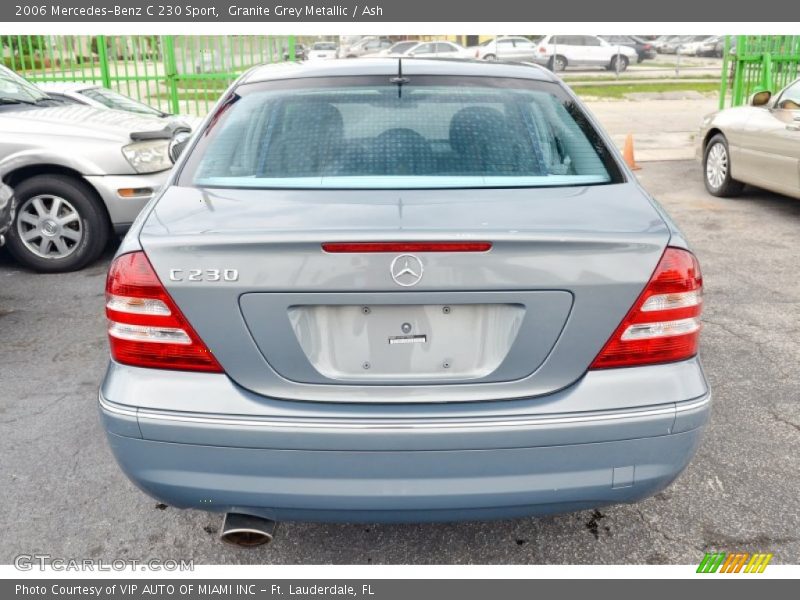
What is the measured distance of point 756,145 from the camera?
7852 mm

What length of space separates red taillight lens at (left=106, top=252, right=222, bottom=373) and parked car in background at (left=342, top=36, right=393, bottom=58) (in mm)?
34682

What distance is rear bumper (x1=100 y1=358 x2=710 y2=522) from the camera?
82.0 inches

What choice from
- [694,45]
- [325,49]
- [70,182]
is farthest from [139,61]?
[694,45]

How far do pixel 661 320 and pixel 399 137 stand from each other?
114 cm

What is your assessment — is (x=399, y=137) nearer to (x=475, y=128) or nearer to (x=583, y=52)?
(x=475, y=128)

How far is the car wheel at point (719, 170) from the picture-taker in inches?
340

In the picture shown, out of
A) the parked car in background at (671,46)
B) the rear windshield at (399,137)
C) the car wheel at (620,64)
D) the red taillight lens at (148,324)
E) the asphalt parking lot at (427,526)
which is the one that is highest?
the rear windshield at (399,137)

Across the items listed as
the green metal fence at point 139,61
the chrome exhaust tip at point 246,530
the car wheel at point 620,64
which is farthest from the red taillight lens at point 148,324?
the car wheel at point 620,64

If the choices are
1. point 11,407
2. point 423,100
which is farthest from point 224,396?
point 11,407

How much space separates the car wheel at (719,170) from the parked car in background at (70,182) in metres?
5.96

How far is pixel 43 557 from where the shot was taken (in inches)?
105

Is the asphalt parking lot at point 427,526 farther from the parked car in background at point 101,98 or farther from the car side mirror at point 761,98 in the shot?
the parked car in background at point 101,98

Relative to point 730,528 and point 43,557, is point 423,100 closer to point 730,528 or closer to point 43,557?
point 730,528

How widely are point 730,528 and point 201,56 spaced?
1189 centimetres
